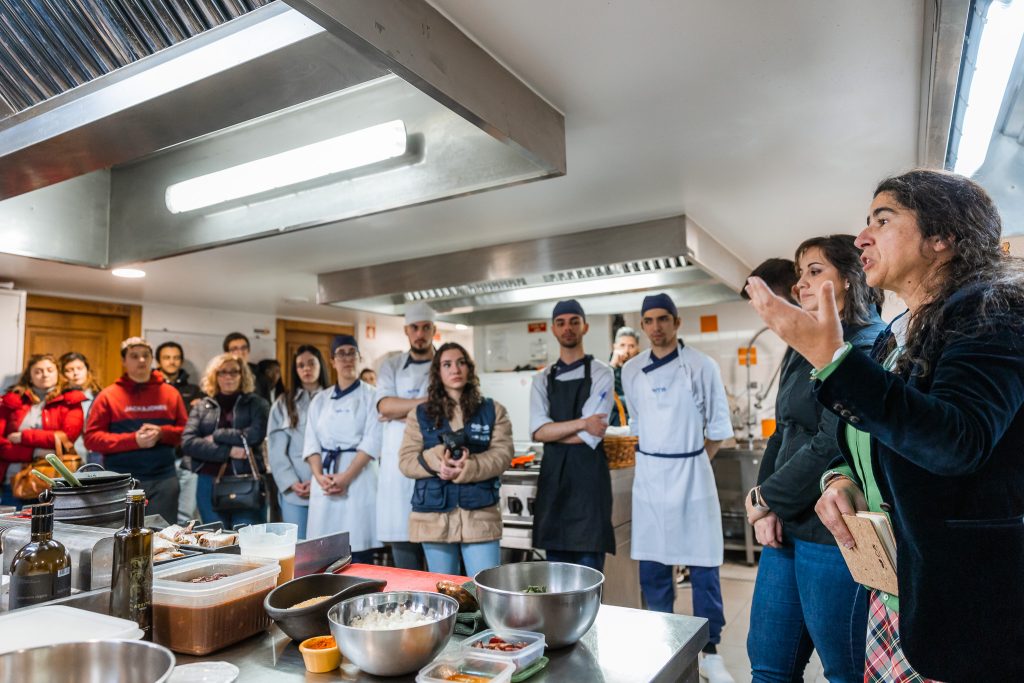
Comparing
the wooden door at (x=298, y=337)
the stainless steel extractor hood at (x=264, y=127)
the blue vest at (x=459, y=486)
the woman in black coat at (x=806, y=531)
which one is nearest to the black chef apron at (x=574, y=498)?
the blue vest at (x=459, y=486)

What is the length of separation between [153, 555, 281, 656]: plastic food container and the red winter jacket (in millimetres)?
3295

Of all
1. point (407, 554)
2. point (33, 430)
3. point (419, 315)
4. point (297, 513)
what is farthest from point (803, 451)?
point (33, 430)

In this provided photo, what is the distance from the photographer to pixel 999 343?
92cm

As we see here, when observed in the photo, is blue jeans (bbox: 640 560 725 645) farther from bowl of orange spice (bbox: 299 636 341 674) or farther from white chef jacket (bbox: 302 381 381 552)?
bowl of orange spice (bbox: 299 636 341 674)

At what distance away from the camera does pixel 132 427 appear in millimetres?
3578

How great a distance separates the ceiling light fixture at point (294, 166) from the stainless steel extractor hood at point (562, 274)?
160 cm

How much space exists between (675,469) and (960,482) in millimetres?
1834

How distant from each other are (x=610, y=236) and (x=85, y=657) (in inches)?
113

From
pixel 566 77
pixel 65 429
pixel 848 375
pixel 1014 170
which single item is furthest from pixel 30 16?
pixel 65 429

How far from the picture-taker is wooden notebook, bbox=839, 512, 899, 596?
1.08m

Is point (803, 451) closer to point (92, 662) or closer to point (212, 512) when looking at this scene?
point (92, 662)

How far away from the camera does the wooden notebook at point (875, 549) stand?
3.53ft

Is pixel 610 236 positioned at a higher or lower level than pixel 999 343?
higher

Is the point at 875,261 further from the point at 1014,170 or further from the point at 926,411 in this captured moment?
the point at 1014,170
